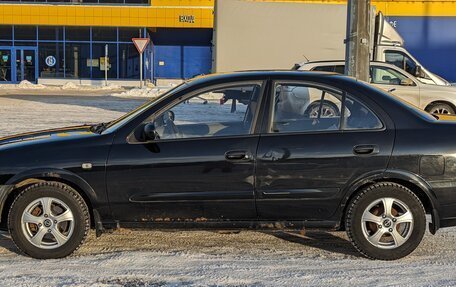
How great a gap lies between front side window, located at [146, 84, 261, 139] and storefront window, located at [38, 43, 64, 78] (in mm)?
35752

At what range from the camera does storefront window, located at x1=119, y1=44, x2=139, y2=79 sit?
38.8 metres

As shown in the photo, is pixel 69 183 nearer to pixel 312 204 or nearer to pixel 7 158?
Answer: pixel 7 158

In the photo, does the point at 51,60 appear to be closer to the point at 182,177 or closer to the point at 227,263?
the point at 182,177

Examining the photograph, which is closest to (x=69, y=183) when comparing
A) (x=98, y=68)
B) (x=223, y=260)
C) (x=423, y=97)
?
(x=223, y=260)

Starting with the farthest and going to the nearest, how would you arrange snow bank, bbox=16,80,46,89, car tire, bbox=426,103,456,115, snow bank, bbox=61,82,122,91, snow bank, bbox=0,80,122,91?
1. snow bank, bbox=61,82,122,91
2. snow bank, bbox=16,80,46,89
3. snow bank, bbox=0,80,122,91
4. car tire, bbox=426,103,456,115

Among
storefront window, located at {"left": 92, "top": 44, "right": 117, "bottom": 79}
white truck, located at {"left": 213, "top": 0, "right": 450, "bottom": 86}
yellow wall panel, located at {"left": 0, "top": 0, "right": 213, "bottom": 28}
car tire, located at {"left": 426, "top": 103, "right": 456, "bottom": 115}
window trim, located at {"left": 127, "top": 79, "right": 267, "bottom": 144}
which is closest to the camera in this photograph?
window trim, located at {"left": 127, "top": 79, "right": 267, "bottom": 144}

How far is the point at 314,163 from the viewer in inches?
194

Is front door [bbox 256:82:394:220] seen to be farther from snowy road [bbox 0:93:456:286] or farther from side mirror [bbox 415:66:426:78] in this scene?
side mirror [bbox 415:66:426:78]

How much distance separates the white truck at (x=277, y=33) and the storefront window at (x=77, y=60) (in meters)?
23.6

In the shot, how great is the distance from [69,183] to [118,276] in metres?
0.96

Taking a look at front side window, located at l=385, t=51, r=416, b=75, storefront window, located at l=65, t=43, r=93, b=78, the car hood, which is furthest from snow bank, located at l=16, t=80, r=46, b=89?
the car hood

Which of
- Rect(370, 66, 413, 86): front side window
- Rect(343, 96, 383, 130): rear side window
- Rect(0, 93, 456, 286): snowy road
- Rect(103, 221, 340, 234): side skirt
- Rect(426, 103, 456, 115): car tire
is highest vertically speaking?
Rect(370, 66, 413, 86): front side window

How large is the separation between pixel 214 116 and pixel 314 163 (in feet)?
3.45

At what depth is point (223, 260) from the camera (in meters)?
5.01
